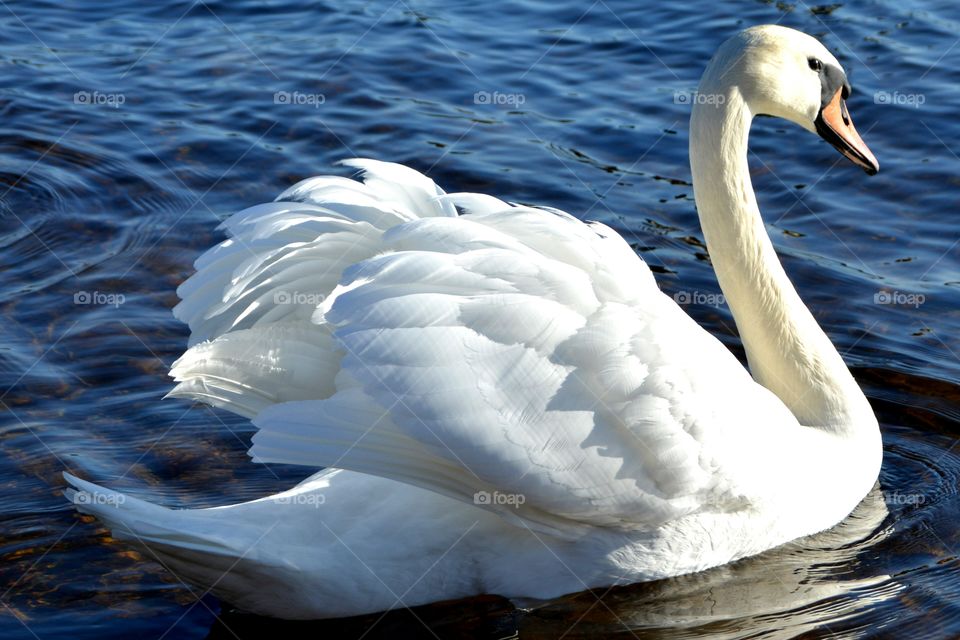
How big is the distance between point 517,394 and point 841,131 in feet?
7.64

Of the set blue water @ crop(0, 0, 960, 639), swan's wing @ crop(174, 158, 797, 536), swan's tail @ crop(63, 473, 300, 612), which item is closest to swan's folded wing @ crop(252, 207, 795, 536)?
swan's wing @ crop(174, 158, 797, 536)

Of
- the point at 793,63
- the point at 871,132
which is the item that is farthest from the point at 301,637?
the point at 871,132

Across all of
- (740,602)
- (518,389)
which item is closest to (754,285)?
(740,602)

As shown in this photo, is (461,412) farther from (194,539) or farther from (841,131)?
(841,131)

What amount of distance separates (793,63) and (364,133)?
15.3ft

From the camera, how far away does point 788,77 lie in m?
5.67

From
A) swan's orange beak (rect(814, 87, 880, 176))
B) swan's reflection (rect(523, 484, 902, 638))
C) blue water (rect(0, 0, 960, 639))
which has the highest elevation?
swan's orange beak (rect(814, 87, 880, 176))

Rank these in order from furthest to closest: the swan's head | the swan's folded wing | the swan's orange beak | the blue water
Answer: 1. the swan's orange beak
2. the swan's head
3. the blue water
4. the swan's folded wing

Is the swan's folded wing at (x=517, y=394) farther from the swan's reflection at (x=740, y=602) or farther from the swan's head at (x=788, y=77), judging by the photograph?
the swan's head at (x=788, y=77)

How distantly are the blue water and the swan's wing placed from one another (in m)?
0.72

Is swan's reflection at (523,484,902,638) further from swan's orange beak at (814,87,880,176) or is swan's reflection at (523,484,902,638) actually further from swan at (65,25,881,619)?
swan's orange beak at (814,87,880,176)

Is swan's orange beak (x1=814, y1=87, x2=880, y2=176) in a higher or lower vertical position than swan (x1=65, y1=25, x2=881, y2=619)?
higher

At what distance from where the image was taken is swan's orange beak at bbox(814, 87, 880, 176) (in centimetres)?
595

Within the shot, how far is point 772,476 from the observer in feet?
16.7
